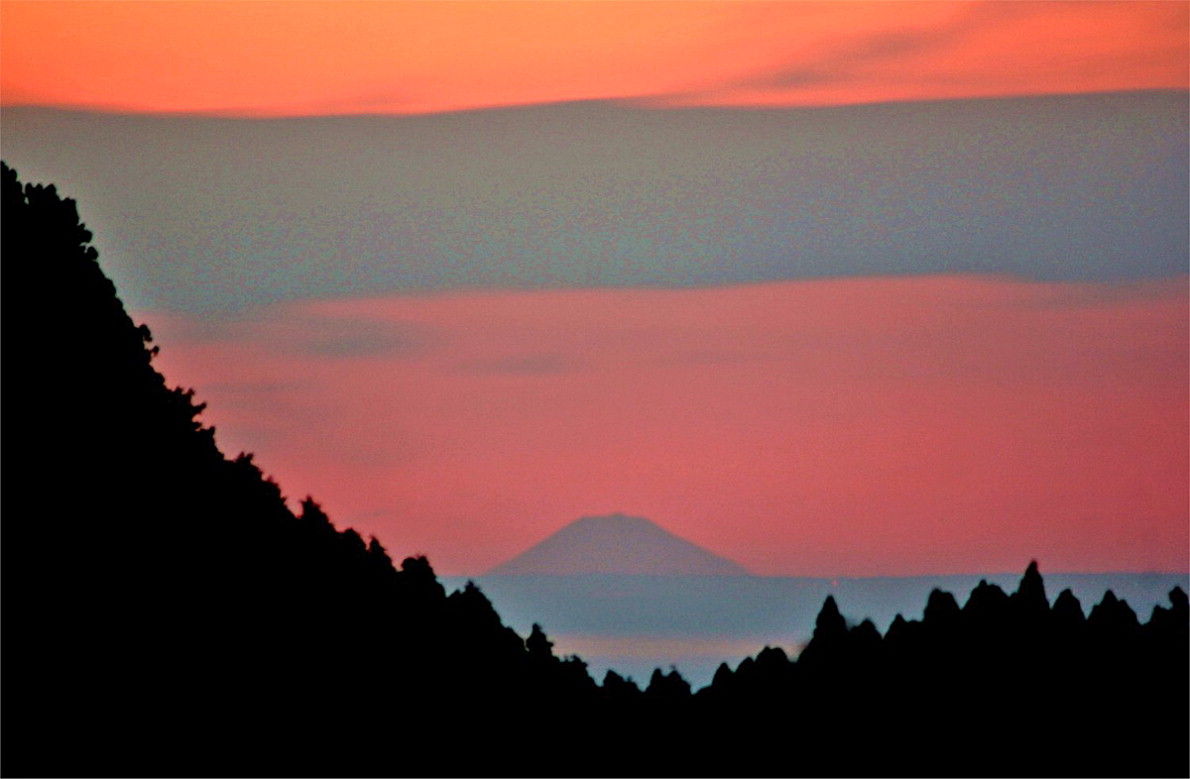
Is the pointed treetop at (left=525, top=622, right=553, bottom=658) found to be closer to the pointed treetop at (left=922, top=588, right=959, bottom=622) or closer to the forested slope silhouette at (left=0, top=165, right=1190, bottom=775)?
the forested slope silhouette at (left=0, top=165, right=1190, bottom=775)

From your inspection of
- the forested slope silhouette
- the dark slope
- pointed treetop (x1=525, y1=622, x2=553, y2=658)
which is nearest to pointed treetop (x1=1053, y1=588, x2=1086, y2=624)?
the forested slope silhouette

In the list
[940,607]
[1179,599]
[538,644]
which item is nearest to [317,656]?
[538,644]

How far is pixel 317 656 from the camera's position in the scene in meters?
48.6

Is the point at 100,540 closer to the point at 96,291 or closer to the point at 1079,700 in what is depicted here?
the point at 96,291

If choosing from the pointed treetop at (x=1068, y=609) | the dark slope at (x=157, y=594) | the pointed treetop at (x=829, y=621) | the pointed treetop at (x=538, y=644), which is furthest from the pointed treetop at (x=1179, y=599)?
the pointed treetop at (x=538, y=644)

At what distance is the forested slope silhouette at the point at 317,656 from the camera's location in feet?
142

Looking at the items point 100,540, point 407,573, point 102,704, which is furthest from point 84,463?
point 407,573

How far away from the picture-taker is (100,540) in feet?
146

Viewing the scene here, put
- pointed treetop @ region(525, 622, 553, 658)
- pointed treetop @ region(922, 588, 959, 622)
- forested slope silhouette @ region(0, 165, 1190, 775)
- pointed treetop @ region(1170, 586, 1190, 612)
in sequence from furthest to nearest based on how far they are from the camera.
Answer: pointed treetop @ region(525, 622, 553, 658) < pointed treetop @ region(922, 588, 959, 622) < pointed treetop @ region(1170, 586, 1190, 612) < forested slope silhouette @ region(0, 165, 1190, 775)

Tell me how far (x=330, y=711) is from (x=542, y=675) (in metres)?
7.31

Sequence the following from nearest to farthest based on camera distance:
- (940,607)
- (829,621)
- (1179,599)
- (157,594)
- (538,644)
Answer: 1. (157,594)
2. (1179,599)
3. (940,607)
4. (829,621)
5. (538,644)

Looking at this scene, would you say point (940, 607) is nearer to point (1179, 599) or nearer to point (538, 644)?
point (1179, 599)

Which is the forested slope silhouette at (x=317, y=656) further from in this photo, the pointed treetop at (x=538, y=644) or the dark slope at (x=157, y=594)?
the pointed treetop at (x=538, y=644)

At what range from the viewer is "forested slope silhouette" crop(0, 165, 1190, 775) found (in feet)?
142
